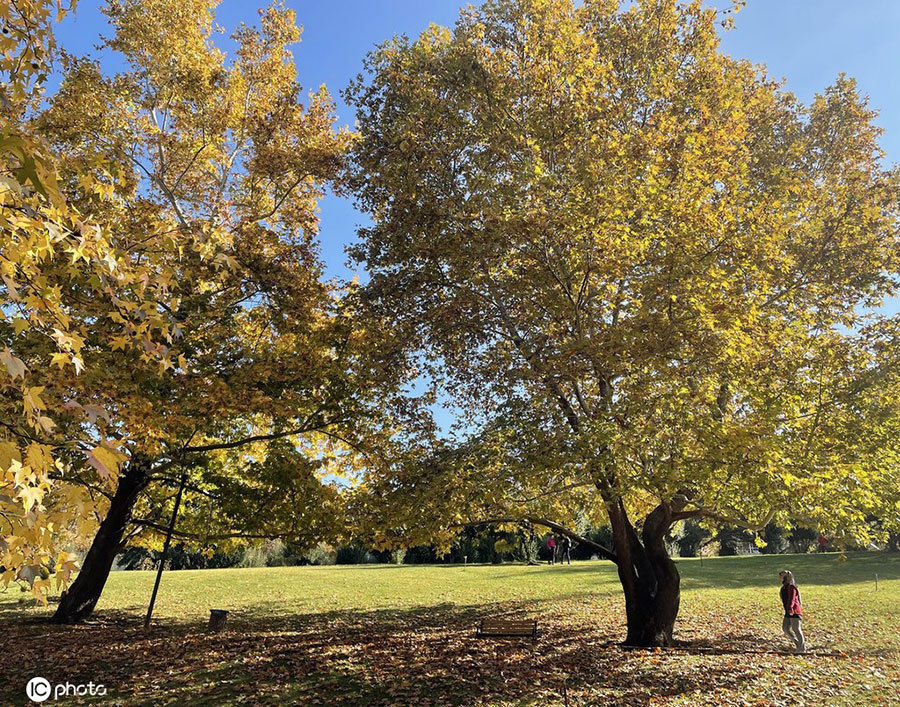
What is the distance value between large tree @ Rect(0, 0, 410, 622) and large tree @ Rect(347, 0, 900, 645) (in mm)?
1930

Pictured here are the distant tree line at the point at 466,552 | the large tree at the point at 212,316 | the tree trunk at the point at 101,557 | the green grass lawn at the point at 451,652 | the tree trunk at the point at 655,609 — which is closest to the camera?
the green grass lawn at the point at 451,652

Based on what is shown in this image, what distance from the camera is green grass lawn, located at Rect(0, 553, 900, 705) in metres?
8.48

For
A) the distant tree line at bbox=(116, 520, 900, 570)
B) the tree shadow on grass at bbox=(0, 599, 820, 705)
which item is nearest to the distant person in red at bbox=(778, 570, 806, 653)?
the tree shadow on grass at bbox=(0, 599, 820, 705)

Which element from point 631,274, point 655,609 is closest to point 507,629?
point 655,609

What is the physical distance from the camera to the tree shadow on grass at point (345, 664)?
27.4 ft

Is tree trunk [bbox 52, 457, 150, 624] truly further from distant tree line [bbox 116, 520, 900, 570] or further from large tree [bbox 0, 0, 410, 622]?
distant tree line [bbox 116, 520, 900, 570]

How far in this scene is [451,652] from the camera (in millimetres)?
11242

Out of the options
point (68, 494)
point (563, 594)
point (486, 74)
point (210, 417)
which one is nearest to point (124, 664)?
point (210, 417)

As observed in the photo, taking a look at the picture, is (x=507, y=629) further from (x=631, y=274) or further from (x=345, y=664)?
(x=631, y=274)

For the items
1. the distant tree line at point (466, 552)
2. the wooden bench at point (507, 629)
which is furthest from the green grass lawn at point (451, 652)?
the distant tree line at point (466, 552)

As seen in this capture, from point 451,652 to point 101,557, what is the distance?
9.60 m

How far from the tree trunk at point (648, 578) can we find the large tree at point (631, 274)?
0.15ft

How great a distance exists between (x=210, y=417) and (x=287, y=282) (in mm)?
3628

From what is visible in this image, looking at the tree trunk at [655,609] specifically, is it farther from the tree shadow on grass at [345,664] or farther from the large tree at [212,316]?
the large tree at [212,316]
